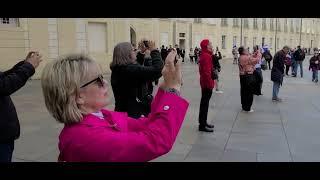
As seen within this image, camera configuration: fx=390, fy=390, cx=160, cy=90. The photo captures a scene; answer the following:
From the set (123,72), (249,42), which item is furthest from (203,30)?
(123,72)

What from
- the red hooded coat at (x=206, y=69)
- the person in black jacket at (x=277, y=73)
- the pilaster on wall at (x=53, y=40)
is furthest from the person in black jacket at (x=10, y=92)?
the pilaster on wall at (x=53, y=40)

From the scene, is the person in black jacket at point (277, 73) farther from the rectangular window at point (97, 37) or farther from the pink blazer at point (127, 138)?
the rectangular window at point (97, 37)

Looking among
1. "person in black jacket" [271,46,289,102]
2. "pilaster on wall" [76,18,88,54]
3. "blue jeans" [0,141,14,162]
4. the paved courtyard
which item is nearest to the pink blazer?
"blue jeans" [0,141,14,162]

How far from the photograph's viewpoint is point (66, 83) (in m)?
1.59

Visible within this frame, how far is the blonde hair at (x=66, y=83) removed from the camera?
1580 mm

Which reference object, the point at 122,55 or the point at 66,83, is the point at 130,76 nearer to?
the point at 122,55

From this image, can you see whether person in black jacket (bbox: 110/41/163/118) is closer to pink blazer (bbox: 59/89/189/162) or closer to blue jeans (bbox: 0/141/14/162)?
blue jeans (bbox: 0/141/14/162)

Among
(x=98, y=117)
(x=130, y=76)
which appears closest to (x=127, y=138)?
(x=98, y=117)

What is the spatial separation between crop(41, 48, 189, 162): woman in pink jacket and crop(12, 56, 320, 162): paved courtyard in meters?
3.94

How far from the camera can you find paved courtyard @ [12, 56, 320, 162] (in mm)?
5770

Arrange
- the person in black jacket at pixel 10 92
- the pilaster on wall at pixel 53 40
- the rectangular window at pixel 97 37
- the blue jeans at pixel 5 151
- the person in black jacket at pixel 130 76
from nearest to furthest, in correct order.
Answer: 1. the person in black jacket at pixel 10 92
2. the blue jeans at pixel 5 151
3. the person in black jacket at pixel 130 76
4. the pilaster on wall at pixel 53 40
5. the rectangular window at pixel 97 37
